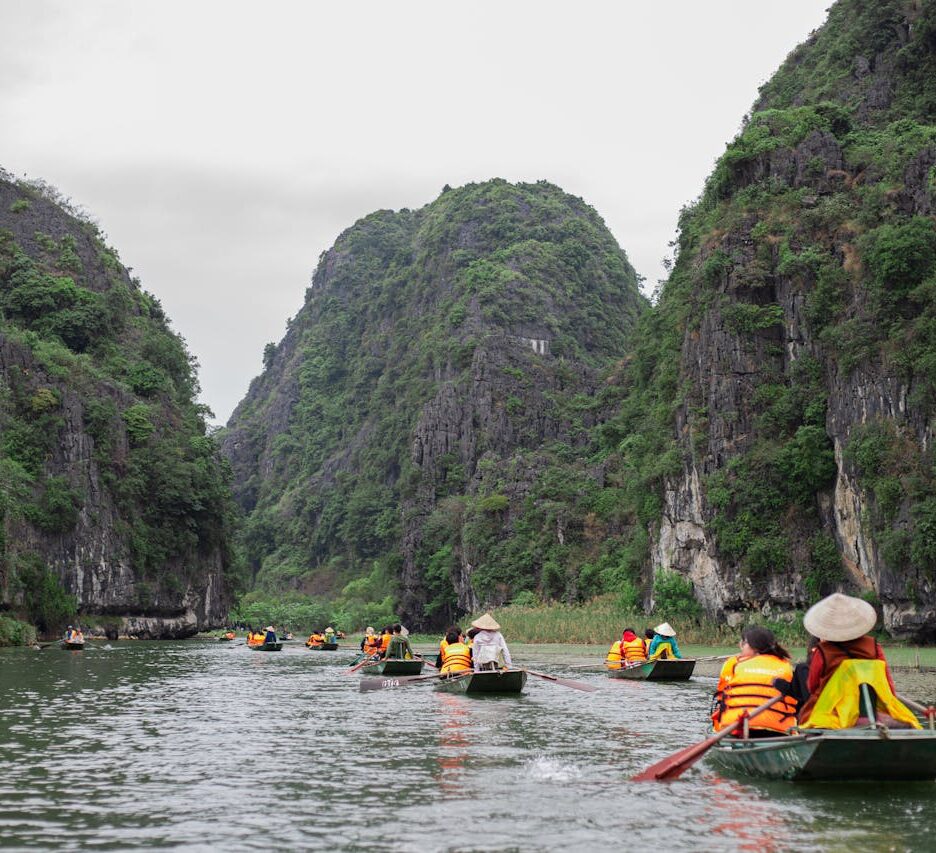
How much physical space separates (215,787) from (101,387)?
188 ft

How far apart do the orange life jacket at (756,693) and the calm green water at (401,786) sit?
615 millimetres

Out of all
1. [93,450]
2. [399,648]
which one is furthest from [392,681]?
[93,450]

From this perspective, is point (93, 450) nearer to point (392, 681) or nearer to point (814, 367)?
point (814, 367)

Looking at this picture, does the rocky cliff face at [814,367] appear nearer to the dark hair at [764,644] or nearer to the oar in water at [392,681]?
the oar in water at [392,681]

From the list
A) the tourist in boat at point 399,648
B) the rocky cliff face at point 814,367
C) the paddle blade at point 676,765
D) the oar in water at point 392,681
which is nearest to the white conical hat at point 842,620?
the paddle blade at point 676,765

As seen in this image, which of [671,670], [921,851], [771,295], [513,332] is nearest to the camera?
[921,851]

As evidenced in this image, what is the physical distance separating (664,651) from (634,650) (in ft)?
4.57

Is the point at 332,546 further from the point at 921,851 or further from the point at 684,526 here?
the point at 921,851

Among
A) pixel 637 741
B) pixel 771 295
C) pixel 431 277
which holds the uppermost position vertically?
pixel 431 277

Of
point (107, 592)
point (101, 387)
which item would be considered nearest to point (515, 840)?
point (107, 592)

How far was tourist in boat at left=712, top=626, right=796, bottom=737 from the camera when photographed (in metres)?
10.4

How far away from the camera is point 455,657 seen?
20.7m

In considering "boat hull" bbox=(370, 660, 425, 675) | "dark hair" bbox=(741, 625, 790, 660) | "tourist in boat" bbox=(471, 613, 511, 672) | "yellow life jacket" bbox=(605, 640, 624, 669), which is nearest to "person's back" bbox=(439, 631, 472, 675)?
"tourist in boat" bbox=(471, 613, 511, 672)

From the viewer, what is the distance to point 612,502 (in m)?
66.2
